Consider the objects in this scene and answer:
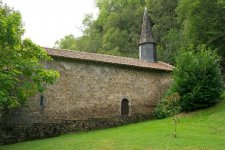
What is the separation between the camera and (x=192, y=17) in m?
36.3

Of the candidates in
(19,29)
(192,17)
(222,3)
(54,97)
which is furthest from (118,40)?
(19,29)

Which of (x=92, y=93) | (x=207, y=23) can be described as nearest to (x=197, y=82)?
(x=92, y=93)

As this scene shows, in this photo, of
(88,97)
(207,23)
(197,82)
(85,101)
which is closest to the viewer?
(197,82)

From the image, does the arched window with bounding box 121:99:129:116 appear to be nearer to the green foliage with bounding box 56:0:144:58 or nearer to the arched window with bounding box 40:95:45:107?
the arched window with bounding box 40:95:45:107

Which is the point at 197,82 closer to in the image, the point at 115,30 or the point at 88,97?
the point at 88,97

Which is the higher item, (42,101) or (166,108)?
(42,101)

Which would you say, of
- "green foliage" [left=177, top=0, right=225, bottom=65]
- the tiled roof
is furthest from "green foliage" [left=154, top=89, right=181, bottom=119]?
"green foliage" [left=177, top=0, right=225, bottom=65]

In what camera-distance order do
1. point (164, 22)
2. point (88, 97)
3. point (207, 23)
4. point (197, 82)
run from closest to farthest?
1. point (197, 82)
2. point (88, 97)
3. point (207, 23)
4. point (164, 22)

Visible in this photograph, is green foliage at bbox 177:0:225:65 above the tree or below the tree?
above

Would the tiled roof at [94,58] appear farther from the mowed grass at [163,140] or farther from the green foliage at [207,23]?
the green foliage at [207,23]

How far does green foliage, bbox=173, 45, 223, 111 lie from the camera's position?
25.2m

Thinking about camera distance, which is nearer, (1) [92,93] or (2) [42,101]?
(2) [42,101]

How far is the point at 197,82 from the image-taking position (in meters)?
25.3

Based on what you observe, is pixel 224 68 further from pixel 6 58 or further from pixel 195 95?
A: pixel 6 58
